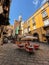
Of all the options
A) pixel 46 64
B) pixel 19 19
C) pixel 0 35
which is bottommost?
pixel 46 64

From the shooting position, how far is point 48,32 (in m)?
19.3

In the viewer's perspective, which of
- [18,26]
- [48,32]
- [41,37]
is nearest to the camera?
[48,32]

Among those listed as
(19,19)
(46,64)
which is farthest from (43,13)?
(19,19)

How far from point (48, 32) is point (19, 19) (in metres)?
26.4

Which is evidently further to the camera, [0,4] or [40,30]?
[40,30]

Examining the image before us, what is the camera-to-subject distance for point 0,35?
51.4 ft

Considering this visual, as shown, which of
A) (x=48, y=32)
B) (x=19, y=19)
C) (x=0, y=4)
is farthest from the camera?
(x=19, y=19)

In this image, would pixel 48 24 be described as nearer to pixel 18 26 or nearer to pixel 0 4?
pixel 0 4

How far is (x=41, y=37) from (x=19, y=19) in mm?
23000

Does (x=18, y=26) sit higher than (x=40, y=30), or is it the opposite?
(x=18, y=26)

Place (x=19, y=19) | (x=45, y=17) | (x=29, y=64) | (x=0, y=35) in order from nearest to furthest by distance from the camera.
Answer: (x=29, y=64), (x=0, y=35), (x=45, y=17), (x=19, y=19)

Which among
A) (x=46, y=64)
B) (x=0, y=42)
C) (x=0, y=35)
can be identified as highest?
(x=0, y=35)

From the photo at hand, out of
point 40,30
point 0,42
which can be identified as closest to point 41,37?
point 40,30

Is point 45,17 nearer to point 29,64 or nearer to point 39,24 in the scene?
point 39,24
